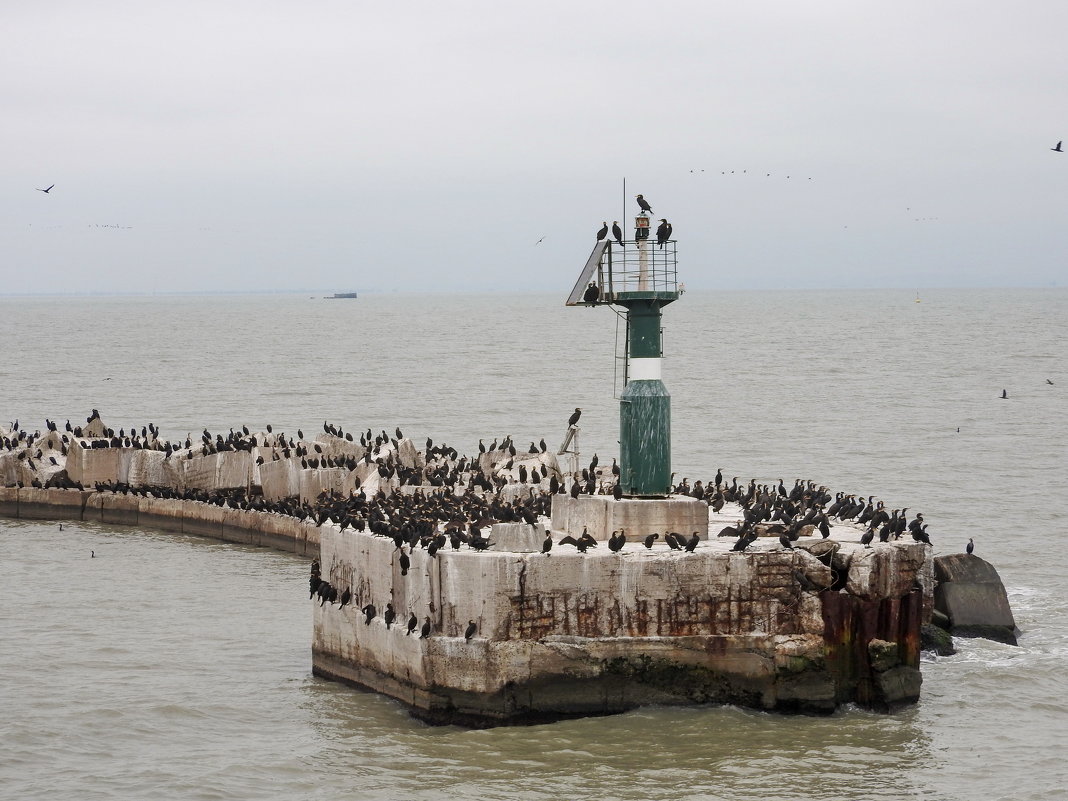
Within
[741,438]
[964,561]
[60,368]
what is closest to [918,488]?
[741,438]

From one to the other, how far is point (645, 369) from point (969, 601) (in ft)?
21.0

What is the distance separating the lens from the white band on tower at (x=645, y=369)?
20.1 meters

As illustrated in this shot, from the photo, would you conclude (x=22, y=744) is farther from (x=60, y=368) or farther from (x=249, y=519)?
(x=60, y=368)

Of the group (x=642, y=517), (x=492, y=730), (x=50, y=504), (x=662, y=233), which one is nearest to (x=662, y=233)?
(x=662, y=233)

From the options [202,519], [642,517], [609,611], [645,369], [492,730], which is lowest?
[492,730]

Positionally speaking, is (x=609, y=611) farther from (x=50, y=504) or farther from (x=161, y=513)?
(x=50, y=504)

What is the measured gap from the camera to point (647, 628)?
17469 mm

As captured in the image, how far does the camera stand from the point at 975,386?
73.8m

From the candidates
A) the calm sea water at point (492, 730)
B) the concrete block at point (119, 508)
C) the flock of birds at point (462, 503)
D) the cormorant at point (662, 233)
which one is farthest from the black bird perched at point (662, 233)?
the concrete block at point (119, 508)

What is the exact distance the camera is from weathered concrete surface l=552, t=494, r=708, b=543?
19172 millimetres

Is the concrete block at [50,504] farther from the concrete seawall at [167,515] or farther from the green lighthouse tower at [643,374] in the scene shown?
the green lighthouse tower at [643,374]

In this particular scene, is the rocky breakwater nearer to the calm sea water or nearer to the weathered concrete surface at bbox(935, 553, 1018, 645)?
the calm sea water

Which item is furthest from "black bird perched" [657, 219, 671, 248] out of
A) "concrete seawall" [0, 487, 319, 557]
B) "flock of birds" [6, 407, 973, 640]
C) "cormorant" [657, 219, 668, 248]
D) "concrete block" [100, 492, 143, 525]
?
"concrete block" [100, 492, 143, 525]

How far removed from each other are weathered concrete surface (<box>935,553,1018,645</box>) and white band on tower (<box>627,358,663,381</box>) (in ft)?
18.4
